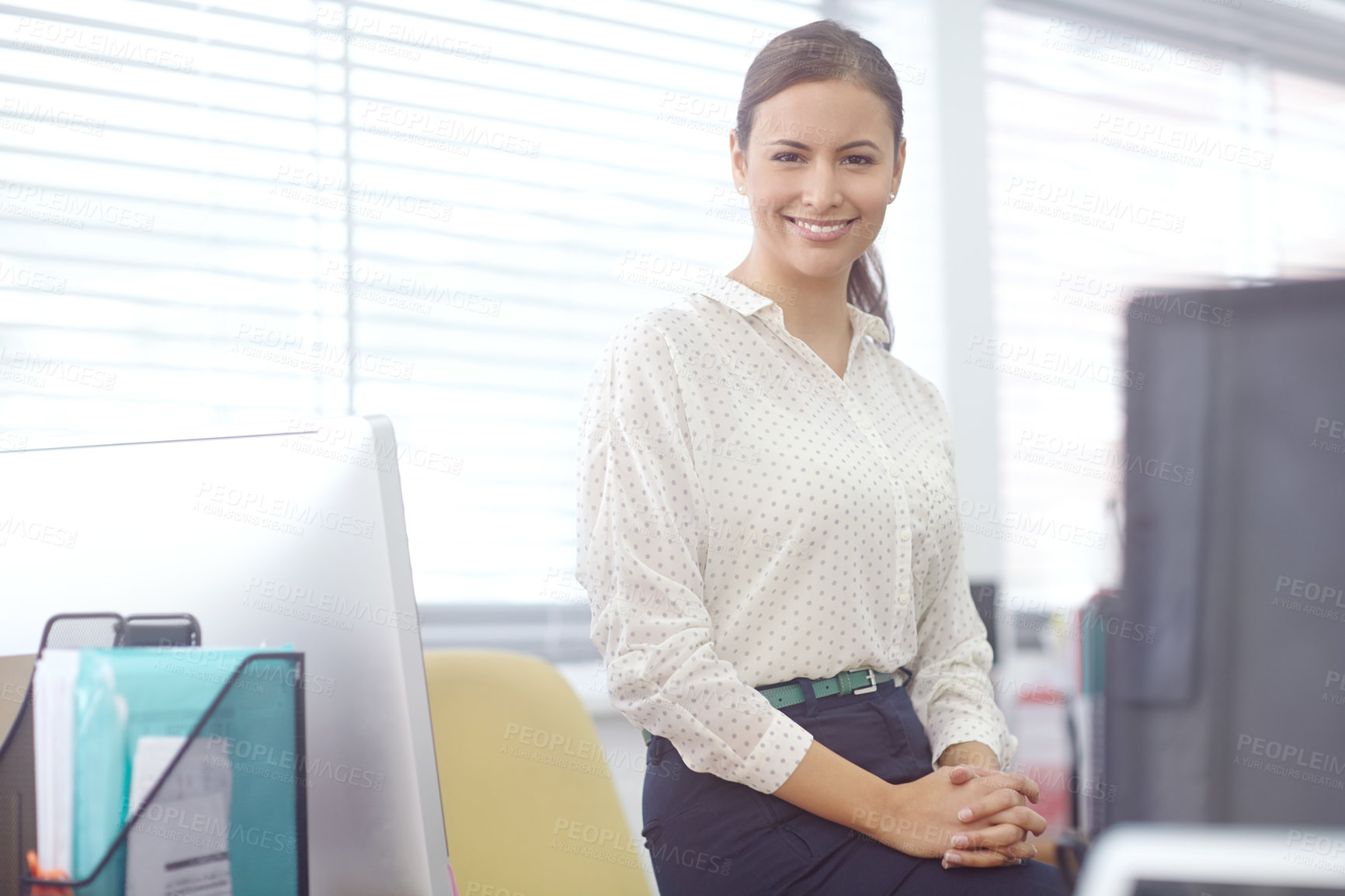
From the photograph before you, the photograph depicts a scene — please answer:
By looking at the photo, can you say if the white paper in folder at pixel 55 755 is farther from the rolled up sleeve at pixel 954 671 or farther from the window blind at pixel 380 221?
the window blind at pixel 380 221

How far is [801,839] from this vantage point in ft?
3.52

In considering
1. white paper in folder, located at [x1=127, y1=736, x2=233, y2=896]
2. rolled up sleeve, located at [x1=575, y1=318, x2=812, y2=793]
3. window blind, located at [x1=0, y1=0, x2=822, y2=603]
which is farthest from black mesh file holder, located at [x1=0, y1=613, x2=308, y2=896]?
window blind, located at [x1=0, y1=0, x2=822, y2=603]

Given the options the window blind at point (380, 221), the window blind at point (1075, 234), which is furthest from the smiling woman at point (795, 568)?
the window blind at point (1075, 234)

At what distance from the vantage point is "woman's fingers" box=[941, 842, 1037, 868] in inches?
40.6

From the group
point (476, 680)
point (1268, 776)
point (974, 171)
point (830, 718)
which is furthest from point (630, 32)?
point (1268, 776)

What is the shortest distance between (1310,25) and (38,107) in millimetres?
3170

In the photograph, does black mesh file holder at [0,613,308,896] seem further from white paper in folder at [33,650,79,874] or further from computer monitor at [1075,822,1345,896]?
computer monitor at [1075,822,1345,896]

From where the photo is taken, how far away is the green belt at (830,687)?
114 cm

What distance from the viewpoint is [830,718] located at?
1143mm

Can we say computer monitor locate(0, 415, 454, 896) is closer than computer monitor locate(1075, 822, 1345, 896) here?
No

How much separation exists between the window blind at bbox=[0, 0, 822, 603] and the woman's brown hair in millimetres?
835

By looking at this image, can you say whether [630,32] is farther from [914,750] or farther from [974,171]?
[914,750]

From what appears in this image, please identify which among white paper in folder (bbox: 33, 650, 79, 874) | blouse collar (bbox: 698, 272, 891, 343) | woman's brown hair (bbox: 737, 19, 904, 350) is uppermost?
woman's brown hair (bbox: 737, 19, 904, 350)

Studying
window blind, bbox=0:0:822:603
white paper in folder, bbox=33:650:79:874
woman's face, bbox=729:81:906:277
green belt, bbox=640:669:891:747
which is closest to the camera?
white paper in folder, bbox=33:650:79:874
